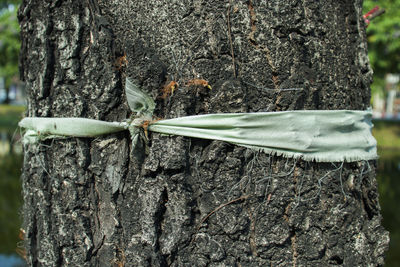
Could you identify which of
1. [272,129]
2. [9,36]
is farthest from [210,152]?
[9,36]

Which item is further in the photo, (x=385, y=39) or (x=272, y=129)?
(x=385, y=39)

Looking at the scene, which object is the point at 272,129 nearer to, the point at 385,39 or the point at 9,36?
the point at 385,39

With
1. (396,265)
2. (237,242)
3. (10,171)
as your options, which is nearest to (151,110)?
(237,242)

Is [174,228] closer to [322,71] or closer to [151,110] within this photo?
[151,110]

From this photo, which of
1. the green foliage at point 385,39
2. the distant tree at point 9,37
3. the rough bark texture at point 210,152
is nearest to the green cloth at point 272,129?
the rough bark texture at point 210,152

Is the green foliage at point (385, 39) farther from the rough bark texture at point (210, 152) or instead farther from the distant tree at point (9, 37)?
the distant tree at point (9, 37)

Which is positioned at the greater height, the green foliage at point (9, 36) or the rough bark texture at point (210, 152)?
the green foliage at point (9, 36)

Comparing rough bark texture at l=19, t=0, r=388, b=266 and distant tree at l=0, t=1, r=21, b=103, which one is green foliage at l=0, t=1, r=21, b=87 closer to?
distant tree at l=0, t=1, r=21, b=103
